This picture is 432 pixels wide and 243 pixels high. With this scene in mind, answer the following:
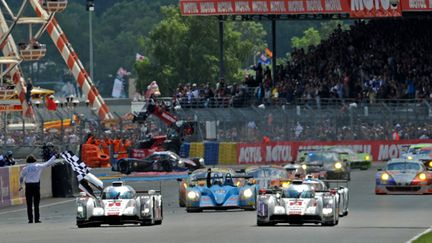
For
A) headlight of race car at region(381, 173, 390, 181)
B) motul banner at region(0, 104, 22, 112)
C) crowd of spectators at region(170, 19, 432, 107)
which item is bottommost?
headlight of race car at region(381, 173, 390, 181)

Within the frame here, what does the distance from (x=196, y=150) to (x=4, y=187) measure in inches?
981

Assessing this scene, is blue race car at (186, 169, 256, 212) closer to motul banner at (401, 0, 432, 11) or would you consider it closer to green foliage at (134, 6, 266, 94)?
motul banner at (401, 0, 432, 11)

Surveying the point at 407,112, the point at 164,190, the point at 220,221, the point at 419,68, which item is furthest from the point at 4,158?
the point at 419,68

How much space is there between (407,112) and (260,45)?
105 metres

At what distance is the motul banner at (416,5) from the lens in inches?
2645

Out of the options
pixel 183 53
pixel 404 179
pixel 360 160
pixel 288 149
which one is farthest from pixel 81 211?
pixel 183 53

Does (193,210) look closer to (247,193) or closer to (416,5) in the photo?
(247,193)

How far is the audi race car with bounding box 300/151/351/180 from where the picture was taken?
161ft

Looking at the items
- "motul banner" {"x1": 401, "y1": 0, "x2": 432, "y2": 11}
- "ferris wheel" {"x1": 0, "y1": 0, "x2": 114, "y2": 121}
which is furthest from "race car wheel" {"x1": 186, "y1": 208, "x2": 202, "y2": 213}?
"ferris wheel" {"x1": 0, "y1": 0, "x2": 114, "y2": 121}

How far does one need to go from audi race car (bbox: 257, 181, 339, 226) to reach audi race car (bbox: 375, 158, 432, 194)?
12448 mm

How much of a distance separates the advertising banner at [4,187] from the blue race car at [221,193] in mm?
6464

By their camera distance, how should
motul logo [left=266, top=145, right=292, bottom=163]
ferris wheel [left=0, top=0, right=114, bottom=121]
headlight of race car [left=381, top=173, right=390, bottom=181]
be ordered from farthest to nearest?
ferris wheel [left=0, top=0, right=114, bottom=121]
motul logo [left=266, top=145, right=292, bottom=163]
headlight of race car [left=381, top=173, right=390, bottom=181]

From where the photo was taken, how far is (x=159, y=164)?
56.6 metres

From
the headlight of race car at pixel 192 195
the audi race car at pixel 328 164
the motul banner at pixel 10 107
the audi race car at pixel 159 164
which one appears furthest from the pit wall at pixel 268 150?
the headlight of race car at pixel 192 195
